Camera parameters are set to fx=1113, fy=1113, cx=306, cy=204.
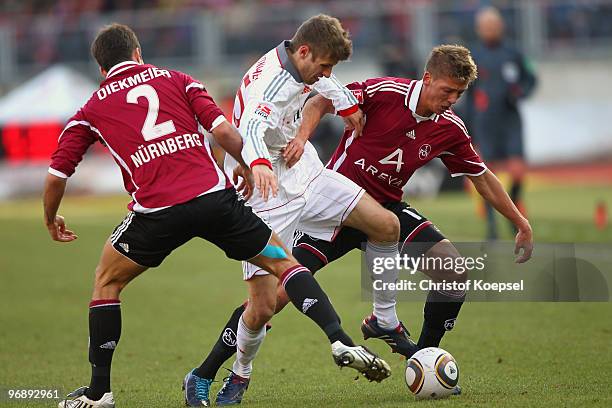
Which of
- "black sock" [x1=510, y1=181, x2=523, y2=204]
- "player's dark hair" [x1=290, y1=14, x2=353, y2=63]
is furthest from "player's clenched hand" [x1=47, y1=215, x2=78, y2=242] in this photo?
"black sock" [x1=510, y1=181, x2=523, y2=204]

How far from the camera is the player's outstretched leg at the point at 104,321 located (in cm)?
608

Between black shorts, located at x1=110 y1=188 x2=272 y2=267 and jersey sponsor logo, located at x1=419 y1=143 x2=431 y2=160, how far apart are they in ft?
4.44

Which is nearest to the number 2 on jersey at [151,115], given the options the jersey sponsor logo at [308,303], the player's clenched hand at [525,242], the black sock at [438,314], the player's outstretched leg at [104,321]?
the player's outstretched leg at [104,321]

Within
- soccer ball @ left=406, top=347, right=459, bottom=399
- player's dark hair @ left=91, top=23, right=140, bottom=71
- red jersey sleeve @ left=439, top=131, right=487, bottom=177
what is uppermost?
player's dark hair @ left=91, top=23, right=140, bottom=71

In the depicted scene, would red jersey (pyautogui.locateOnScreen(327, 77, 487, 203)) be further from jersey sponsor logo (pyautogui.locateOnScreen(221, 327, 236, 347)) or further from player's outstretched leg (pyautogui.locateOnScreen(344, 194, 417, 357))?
jersey sponsor logo (pyautogui.locateOnScreen(221, 327, 236, 347))

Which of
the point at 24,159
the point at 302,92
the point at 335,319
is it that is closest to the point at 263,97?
the point at 302,92

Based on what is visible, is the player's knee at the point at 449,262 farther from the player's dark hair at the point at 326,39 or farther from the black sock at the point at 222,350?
the player's dark hair at the point at 326,39

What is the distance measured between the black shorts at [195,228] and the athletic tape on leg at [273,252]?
3cm

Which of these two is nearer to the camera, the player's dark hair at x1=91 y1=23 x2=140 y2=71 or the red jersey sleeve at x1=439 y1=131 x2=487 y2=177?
the player's dark hair at x1=91 y1=23 x2=140 y2=71

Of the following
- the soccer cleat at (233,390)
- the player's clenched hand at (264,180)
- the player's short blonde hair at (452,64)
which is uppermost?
the player's short blonde hair at (452,64)

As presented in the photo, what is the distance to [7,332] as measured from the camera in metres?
9.55

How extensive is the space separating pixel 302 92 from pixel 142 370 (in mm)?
2578

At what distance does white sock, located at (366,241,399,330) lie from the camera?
6980mm

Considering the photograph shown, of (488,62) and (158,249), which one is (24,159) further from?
(158,249)
